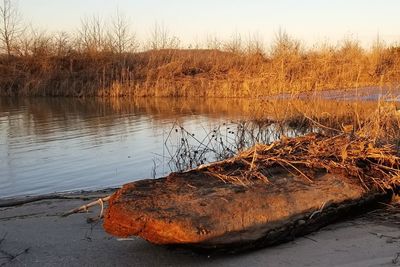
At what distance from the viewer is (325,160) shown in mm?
5648

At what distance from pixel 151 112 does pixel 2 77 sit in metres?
20.9

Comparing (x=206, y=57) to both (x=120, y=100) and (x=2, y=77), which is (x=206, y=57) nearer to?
(x=120, y=100)

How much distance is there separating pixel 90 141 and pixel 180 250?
1079 cm

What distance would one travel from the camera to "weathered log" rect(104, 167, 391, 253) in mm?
4191

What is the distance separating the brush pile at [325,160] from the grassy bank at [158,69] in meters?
20.7

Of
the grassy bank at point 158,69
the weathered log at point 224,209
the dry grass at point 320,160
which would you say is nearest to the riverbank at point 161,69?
the grassy bank at point 158,69

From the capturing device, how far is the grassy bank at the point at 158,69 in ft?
96.2

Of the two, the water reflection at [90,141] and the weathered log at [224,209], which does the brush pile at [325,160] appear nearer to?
the weathered log at [224,209]

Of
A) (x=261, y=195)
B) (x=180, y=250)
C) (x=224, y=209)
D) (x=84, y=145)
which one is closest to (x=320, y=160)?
(x=261, y=195)

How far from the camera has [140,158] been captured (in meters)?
11.9

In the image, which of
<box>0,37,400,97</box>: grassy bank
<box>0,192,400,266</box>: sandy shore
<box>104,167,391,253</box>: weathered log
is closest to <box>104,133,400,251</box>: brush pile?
<box>104,167,391,253</box>: weathered log

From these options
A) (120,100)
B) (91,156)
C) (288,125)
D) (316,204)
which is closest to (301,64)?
(288,125)

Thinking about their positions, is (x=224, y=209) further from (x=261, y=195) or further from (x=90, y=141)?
(x=90, y=141)

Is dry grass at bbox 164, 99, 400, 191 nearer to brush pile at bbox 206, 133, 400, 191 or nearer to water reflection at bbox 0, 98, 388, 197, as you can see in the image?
brush pile at bbox 206, 133, 400, 191
